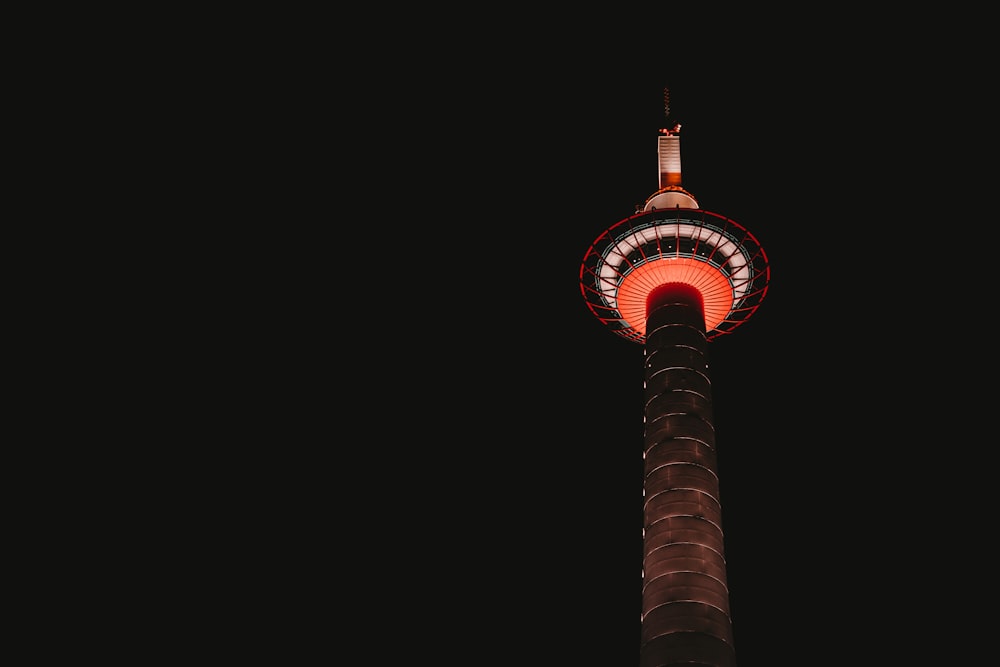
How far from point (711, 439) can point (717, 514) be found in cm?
373

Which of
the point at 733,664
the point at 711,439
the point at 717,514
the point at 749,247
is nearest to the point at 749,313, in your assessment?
the point at 749,247

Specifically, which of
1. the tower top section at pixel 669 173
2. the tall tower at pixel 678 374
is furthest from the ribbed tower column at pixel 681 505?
the tower top section at pixel 669 173

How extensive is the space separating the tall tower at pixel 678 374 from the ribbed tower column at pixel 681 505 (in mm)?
44

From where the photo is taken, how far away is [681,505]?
1547 inches

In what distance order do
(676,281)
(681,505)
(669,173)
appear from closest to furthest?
(681,505)
(676,281)
(669,173)

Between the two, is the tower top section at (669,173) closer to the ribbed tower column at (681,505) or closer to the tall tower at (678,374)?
the tall tower at (678,374)

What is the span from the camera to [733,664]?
35.4 meters

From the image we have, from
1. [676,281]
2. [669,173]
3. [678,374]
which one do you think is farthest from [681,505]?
[669,173]

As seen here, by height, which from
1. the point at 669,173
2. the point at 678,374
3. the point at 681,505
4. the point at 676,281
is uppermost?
the point at 669,173

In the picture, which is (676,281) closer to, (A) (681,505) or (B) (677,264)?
(B) (677,264)

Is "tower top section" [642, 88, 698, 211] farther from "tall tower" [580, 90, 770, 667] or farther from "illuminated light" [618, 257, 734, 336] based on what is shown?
"illuminated light" [618, 257, 734, 336]

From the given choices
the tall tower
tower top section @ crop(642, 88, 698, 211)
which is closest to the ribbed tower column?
the tall tower

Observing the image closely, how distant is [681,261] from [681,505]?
14792 mm

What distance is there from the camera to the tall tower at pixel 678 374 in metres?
36.2
